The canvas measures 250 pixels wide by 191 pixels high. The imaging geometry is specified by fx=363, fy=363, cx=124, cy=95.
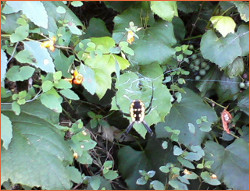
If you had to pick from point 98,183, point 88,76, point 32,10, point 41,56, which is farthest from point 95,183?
point 32,10

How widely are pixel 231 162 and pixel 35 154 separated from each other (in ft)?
2.54

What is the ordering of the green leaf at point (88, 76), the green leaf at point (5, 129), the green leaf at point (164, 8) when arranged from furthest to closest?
1. the green leaf at point (164, 8)
2. the green leaf at point (88, 76)
3. the green leaf at point (5, 129)

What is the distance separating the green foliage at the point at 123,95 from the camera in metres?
0.92

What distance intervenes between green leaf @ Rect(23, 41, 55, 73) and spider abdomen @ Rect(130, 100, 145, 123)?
330 millimetres

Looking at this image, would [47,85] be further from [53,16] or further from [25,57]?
[53,16]

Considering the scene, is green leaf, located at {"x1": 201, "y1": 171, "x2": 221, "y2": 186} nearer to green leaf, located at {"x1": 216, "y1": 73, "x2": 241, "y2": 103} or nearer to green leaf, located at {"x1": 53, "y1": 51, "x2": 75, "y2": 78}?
green leaf, located at {"x1": 216, "y1": 73, "x2": 241, "y2": 103}

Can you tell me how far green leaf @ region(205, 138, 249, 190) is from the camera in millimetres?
1327

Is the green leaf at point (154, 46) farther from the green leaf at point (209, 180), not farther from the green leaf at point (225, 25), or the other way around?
the green leaf at point (209, 180)

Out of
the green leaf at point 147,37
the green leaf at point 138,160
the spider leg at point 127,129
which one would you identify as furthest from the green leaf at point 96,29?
the green leaf at point 138,160

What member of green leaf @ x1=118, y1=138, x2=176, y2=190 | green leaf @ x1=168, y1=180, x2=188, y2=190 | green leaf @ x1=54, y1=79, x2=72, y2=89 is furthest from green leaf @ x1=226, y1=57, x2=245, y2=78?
green leaf @ x1=54, y1=79, x2=72, y2=89

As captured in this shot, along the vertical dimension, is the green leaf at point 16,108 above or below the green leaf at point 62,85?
below

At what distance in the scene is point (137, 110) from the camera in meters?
1.12

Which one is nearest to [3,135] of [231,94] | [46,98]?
[46,98]

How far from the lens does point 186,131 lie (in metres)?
1.37
